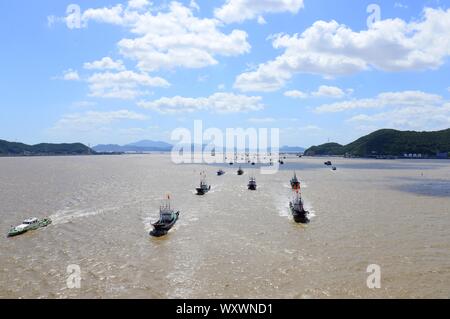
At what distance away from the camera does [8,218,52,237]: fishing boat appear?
55237 mm

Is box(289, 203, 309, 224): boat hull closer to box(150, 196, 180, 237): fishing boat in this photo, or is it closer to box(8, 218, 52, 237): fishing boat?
box(150, 196, 180, 237): fishing boat

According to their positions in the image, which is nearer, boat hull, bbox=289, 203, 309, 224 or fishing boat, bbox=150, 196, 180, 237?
fishing boat, bbox=150, 196, 180, 237

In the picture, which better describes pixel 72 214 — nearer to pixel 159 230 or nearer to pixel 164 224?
pixel 164 224

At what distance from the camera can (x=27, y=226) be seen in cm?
5719

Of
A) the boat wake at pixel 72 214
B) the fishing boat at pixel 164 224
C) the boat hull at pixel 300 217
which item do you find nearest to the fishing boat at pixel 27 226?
the boat wake at pixel 72 214

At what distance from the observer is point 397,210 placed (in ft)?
253

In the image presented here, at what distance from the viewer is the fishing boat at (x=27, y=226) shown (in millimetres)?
55237

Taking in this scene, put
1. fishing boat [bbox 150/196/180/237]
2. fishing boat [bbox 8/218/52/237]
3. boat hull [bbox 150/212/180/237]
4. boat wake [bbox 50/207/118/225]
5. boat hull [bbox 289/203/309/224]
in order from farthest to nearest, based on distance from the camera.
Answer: boat wake [bbox 50/207/118/225] < boat hull [bbox 289/203/309/224] < fishing boat [bbox 150/196/180/237] < boat hull [bbox 150/212/180/237] < fishing boat [bbox 8/218/52/237]

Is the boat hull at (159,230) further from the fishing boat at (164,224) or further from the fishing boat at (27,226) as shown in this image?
the fishing boat at (27,226)

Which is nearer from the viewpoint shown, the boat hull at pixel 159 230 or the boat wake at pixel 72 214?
the boat hull at pixel 159 230

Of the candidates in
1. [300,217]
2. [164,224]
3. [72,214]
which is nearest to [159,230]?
[164,224]

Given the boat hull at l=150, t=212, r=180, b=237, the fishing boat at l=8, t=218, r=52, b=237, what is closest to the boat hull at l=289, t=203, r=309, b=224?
the boat hull at l=150, t=212, r=180, b=237
